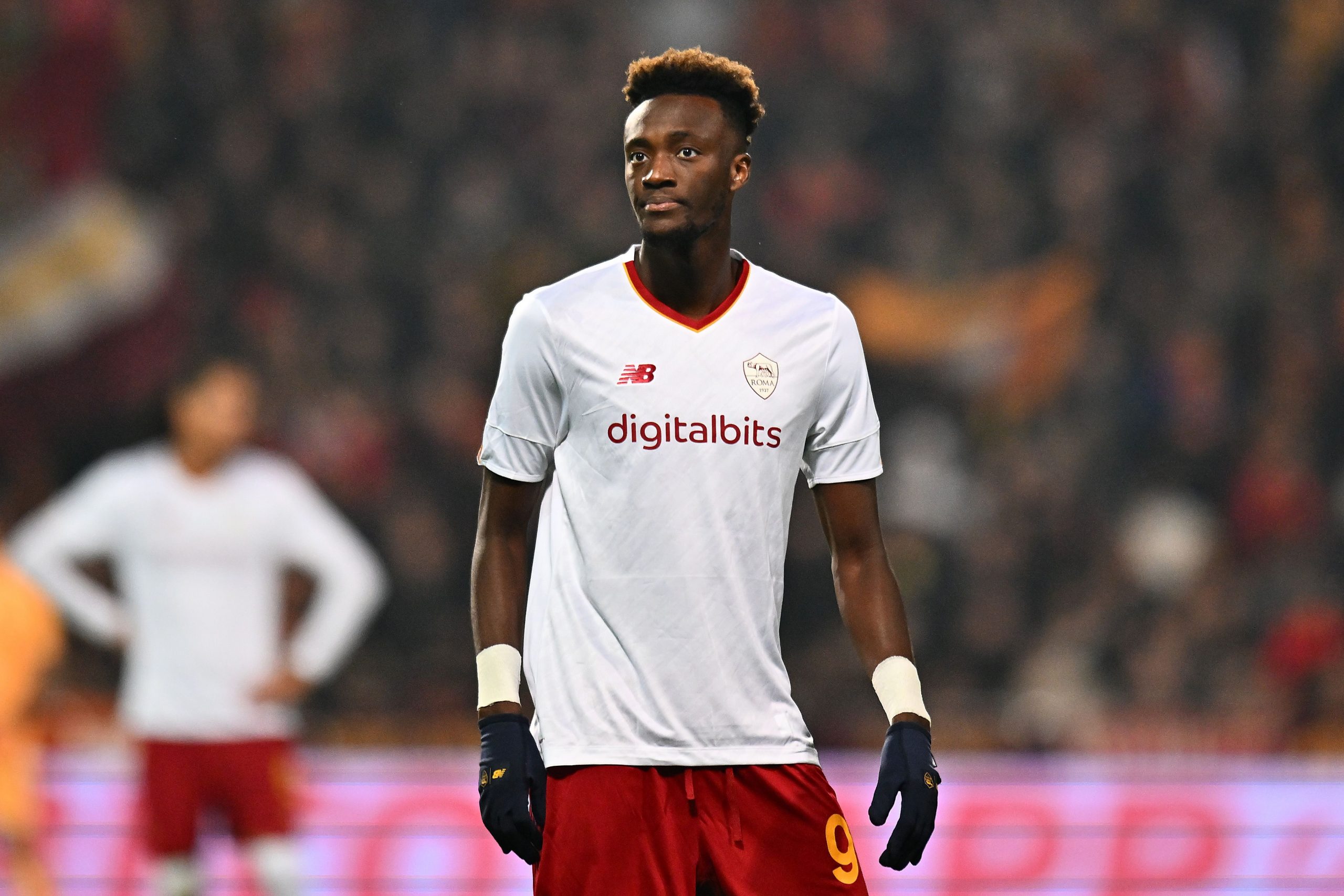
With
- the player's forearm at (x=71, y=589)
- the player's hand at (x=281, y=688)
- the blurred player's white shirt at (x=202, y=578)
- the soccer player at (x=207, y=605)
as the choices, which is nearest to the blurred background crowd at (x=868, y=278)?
the player's forearm at (x=71, y=589)

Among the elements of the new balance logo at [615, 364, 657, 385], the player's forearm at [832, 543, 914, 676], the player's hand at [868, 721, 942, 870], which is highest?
the new balance logo at [615, 364, 657, 385]

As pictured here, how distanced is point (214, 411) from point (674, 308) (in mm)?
3620

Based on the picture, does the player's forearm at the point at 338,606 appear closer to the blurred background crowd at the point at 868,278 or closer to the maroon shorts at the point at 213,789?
the maroon shorts at the point at 213,789

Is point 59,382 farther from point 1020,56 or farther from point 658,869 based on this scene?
point 658,869

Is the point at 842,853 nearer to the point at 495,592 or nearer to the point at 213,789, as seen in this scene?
the point at 495,592

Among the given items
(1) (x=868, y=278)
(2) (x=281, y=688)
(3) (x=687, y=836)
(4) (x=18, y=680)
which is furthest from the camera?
(1) (x=868, y=278)

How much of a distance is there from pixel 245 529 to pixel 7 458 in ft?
13.7

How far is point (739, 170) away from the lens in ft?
9.73

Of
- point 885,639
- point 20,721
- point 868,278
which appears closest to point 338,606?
point 20,721

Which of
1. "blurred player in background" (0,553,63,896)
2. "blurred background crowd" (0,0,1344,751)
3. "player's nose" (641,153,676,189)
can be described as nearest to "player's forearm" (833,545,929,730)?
"player's nose" (641,153,676,189)

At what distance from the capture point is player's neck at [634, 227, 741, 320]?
2.93m

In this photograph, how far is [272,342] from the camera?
34.4 feet

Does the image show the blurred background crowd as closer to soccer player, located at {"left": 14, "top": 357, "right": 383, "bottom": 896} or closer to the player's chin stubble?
soccer player, located at {"left": 14, "top": 357, "right": 383, "bottom": 896}

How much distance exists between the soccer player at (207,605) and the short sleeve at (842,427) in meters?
3.66
